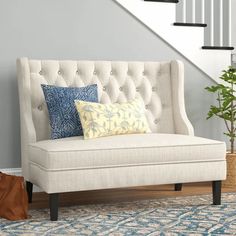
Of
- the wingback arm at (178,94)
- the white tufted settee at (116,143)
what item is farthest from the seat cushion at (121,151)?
the wingback arm at (178,94)

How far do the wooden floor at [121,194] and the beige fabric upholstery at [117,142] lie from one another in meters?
0.32

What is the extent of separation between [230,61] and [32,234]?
2513 mm

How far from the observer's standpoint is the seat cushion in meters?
3.08

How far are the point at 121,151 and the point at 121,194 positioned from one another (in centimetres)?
81

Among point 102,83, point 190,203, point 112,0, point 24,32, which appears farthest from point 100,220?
point 112,0

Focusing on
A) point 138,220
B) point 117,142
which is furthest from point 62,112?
point 138,220

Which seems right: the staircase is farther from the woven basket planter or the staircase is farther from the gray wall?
the woven basket planter

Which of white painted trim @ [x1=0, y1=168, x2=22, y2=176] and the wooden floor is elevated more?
white painted trim @ [x1=0, y1=168, x2=22, y2=176]

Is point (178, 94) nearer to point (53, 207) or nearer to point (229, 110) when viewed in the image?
point (229, 110)

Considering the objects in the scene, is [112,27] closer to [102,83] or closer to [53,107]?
[102,83]

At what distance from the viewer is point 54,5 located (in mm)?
4074

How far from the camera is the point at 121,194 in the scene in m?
3.91

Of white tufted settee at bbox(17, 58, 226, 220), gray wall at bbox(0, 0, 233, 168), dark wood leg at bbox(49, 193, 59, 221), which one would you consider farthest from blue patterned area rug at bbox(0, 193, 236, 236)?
gray wall at bbox(0, 0, 233, 168)

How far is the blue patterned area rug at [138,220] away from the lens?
9.33ft
